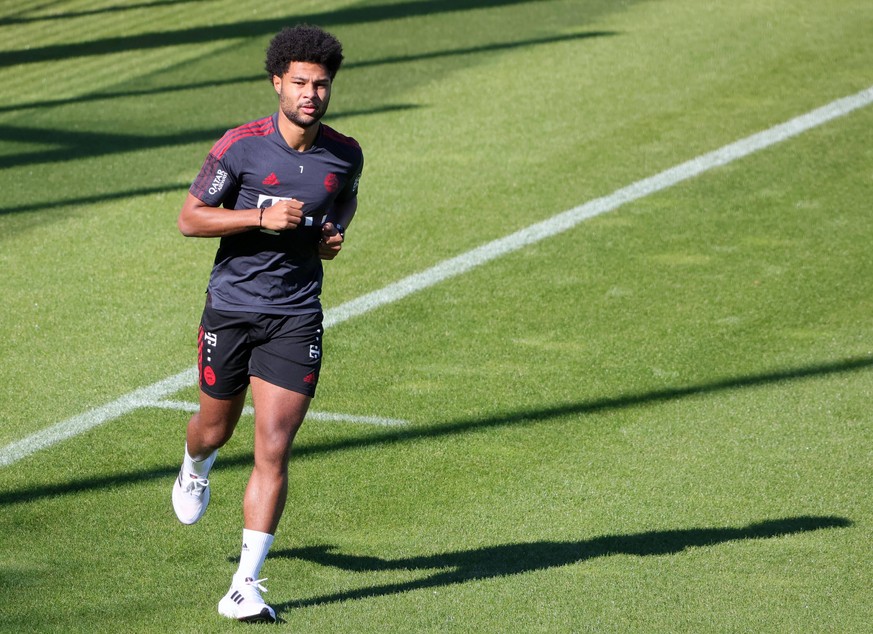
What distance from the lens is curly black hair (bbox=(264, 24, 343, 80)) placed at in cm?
566

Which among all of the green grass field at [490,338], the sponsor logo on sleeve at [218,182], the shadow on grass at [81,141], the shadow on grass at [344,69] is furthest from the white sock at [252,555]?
the shadow on grass at [344,69]

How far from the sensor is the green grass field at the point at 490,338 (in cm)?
618

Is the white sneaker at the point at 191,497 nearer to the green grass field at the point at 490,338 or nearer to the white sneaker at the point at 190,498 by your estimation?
the white sneaker at the point at 190,498

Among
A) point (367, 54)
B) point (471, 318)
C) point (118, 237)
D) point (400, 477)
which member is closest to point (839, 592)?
point (400, 477)

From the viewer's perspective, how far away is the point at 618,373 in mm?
8805

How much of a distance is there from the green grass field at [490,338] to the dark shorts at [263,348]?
93cm

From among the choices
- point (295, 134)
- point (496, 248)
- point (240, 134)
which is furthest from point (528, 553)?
point (496, 248)

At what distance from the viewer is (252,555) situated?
566cm

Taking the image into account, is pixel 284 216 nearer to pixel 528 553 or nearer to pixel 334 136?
pixel 334 136

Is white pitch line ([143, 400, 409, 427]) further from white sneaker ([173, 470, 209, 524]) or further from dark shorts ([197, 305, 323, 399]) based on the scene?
dark shorts ([197, 305, 323, 399])

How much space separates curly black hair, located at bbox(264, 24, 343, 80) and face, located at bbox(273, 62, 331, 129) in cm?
3

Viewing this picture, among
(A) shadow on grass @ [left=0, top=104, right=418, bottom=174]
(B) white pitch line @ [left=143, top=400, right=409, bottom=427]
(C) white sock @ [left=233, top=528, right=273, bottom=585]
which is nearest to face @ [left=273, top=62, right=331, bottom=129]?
(C) white sock @ [left=233, top=528, right=273, bottom=585]

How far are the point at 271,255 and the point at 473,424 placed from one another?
2.53m

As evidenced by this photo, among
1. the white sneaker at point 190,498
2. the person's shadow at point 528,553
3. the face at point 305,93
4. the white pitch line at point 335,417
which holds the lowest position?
the white pitch line at point 335,417
